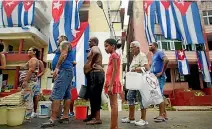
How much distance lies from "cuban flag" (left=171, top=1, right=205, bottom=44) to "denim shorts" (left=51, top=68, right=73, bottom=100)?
10491mm

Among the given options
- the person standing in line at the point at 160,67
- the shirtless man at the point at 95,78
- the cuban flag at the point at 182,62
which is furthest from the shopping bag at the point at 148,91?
the cuban flag at the point at 182,62

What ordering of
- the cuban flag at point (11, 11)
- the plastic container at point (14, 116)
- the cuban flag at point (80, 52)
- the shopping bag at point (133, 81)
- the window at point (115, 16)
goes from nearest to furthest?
the shopping bag at point (133, 81) → the plastic container at point (14, 116) → the cuban flag at point (80, 52) → the cuban flag at point (11, 11) → the window at point (115, 16)

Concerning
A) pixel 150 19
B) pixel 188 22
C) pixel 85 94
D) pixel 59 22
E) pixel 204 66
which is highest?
pixel 150 19

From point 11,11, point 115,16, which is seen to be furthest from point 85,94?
point 115,16

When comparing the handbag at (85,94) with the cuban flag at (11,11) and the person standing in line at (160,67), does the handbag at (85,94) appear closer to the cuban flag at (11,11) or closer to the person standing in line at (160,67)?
the person standing in line at (160,67)

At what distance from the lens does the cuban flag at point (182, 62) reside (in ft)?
49.9

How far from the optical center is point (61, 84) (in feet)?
12.7

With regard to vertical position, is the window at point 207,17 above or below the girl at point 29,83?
above

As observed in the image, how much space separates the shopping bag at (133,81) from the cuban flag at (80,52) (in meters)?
5.78

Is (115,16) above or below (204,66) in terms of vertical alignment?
above

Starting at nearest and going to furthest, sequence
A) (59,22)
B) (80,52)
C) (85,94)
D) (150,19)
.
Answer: (85,94) < (80,52) < (59,22) < (150,19)

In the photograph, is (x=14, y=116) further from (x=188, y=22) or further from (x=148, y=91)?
(x=188, y=22)

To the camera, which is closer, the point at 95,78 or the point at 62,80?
the point at 62,80

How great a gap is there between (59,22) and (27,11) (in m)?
3.86
